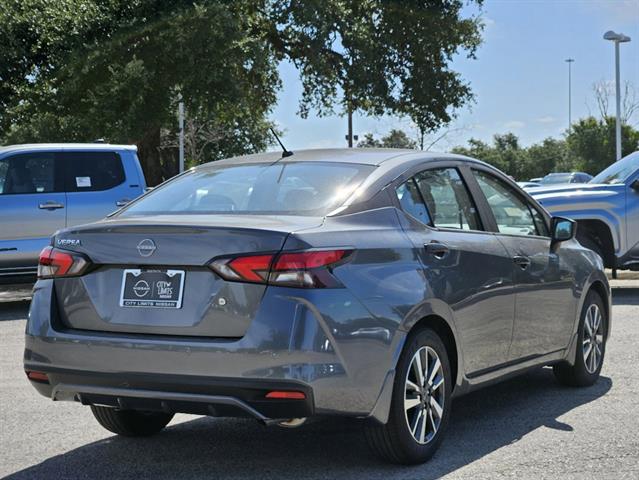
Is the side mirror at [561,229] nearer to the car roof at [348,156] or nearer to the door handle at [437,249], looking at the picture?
the car roof at [348,156]

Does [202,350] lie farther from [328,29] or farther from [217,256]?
[328,29]

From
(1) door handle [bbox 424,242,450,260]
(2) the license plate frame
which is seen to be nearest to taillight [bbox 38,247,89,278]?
(2) the license plate frame

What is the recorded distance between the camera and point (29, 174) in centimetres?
1320

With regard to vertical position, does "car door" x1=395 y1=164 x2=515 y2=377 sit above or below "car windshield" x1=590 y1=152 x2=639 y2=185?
below

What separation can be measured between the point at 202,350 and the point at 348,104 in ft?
78.4

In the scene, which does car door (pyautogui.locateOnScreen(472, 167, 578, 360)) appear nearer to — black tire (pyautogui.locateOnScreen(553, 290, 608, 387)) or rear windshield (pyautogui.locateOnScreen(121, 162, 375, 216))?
black tire (pyautogui.locateOnScreen(553, 290, 608, 387))

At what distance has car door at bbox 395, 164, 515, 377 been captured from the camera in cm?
554

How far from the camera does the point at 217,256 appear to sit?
15.6ft

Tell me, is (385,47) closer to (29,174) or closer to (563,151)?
(29,174)

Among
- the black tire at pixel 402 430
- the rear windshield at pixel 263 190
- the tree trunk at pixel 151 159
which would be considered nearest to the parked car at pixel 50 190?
the rear windshield at pixel 263 190

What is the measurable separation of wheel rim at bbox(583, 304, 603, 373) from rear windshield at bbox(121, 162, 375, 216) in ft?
8.56

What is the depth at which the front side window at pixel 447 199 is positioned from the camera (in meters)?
5.83

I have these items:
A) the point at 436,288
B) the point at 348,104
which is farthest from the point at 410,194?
the point at 348,104

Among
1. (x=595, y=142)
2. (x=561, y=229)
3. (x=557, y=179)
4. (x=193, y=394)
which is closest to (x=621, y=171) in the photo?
(x=561, y=229)
